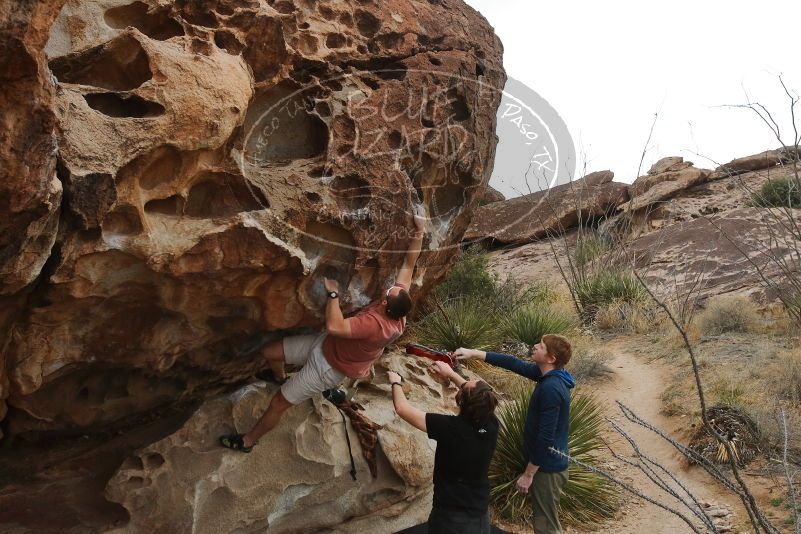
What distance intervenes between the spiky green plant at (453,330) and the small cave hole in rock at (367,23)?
4.31 m

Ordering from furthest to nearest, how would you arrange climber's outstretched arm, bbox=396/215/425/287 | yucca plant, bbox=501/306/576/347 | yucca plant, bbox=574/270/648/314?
yucca plant, bbox=574/270/648/314 < yucca plant, bbox=501/306/576/347 < climber's outstretched arm, bbox=396/215/425/287

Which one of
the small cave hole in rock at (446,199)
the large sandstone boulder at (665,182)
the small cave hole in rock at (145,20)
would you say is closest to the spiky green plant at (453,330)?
the small cave hole in rock at (446,199)

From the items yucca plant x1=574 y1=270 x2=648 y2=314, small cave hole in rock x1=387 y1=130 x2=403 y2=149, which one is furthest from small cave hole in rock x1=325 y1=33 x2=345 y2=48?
yucca plant x1=574 y1=270 x2=648 y2=314

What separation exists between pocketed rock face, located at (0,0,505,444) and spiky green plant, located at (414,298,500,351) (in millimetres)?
3279

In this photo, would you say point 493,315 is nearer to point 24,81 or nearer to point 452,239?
point 452,239

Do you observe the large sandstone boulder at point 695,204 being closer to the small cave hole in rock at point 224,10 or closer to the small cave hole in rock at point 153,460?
the small cave hole in rock at point 224,10

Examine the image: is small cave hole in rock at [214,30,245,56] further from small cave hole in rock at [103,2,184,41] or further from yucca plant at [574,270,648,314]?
yucca plant at [574,270,648,314]

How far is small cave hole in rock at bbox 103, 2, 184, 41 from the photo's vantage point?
398 centimetres

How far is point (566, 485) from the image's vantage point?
6055mm

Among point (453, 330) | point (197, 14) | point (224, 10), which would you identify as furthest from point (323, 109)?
point (453, 330)

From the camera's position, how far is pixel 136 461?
4586 mm

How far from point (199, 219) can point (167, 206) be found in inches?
7.5

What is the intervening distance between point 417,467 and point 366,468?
0.38 metres

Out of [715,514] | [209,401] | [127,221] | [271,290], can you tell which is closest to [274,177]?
[271,290]
